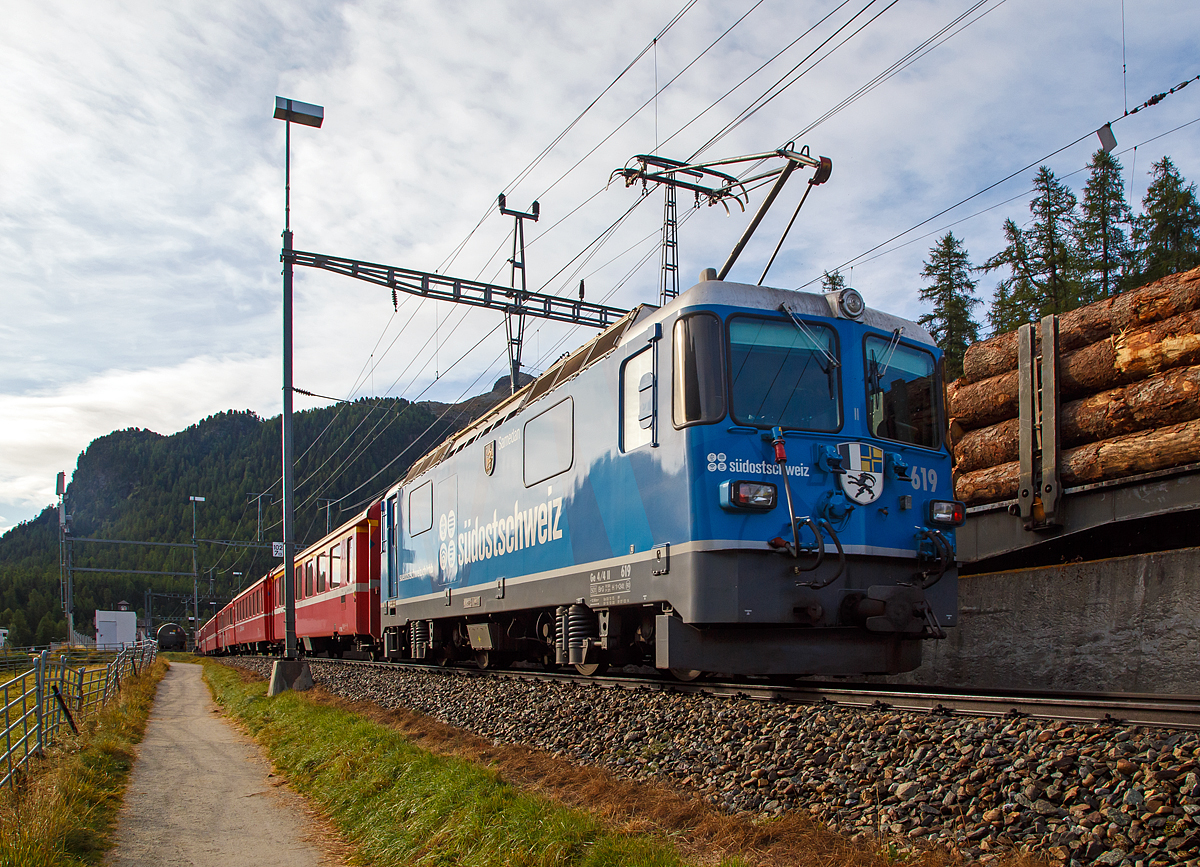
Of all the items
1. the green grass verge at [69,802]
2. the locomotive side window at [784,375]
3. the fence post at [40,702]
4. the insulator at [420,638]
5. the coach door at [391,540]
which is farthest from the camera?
the coach door at [391,540]

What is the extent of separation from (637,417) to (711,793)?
343cm

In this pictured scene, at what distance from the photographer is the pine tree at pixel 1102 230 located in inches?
1495

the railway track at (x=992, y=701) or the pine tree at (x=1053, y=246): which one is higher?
the pine tree at (x=1053, y=246)

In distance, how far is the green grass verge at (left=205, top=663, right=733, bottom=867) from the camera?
4617 millimetres

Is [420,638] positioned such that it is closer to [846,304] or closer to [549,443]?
[549,443]

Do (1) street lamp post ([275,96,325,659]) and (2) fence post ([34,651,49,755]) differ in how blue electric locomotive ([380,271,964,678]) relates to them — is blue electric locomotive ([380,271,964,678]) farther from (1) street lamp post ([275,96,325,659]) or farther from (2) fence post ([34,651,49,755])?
(1) street lamp post ([275,96,325,659])

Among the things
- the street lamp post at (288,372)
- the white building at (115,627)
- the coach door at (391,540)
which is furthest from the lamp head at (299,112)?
the white building at (115,627)

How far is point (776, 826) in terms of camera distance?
449 cm

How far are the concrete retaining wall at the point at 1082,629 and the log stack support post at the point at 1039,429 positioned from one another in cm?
61

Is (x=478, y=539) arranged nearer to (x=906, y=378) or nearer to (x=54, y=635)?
(x=906, y=378)

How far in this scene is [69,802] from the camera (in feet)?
22.1

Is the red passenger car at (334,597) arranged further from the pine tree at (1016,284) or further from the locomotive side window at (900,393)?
the pine tree at (1016,284)

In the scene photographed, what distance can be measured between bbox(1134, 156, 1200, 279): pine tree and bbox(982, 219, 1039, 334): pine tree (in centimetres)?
→ 419

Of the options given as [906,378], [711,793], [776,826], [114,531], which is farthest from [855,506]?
[114,531]
